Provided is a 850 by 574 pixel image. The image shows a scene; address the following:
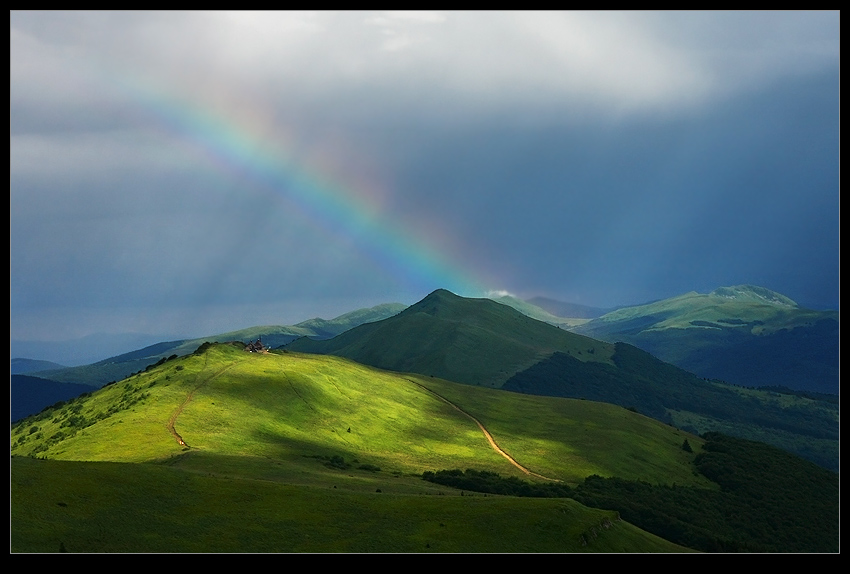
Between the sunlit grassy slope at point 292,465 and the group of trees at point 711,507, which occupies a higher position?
the sunlit grassy slope at point 292,465

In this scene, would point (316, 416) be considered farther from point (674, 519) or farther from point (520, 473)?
point (674, 519)

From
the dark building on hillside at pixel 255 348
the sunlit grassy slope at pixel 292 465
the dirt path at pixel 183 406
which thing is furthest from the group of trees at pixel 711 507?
the dark building on hillside at pixel 255 348

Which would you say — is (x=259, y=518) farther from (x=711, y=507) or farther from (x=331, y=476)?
(x=711, y=507)

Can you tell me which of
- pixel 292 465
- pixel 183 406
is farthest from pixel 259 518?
pixel 183 406

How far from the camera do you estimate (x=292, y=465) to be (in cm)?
10475

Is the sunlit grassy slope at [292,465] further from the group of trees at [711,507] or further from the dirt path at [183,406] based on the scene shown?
the group of trees at [711,507]

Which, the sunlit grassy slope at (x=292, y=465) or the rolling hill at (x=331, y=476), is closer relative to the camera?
the sunlit grassy slope at (x=292, y=465)

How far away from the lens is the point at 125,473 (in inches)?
2965

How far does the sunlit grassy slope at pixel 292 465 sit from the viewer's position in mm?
65987

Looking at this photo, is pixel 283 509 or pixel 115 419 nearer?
pixel 283 509

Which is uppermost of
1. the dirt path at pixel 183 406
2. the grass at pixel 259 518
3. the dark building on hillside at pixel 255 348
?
the dark building on hillside at pixel 255 348

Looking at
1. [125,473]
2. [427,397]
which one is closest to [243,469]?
[125,473]

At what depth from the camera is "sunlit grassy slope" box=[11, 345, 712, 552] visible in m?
66.0
